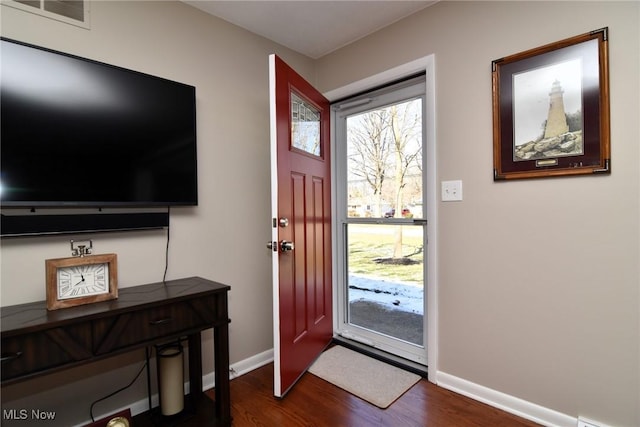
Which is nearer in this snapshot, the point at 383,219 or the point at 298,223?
the point at 298,223

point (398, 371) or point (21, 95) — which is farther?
point (398, 371)

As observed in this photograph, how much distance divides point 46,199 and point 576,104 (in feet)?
8.21

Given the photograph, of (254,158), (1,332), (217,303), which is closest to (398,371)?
(217,303)

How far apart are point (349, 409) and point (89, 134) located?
6.56ft

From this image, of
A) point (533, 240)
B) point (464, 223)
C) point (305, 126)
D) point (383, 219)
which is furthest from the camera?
point (383, 219)

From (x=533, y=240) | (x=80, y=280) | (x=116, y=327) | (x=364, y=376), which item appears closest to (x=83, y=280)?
(x=80, y=280)

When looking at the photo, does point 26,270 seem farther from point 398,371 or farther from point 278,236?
point 398,371

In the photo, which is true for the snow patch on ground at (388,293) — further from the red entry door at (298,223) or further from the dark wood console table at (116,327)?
the dark wood console table at (116,327)

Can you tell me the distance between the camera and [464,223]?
1915mm

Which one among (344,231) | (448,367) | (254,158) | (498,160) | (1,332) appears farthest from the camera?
(344,231)

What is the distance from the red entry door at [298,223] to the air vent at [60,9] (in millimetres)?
951

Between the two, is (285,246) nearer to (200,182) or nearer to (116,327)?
(200,182)

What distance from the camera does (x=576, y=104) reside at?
151 centimetres

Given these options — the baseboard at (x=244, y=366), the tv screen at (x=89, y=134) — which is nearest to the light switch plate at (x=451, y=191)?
the tv screen at (x=89, y=134)
